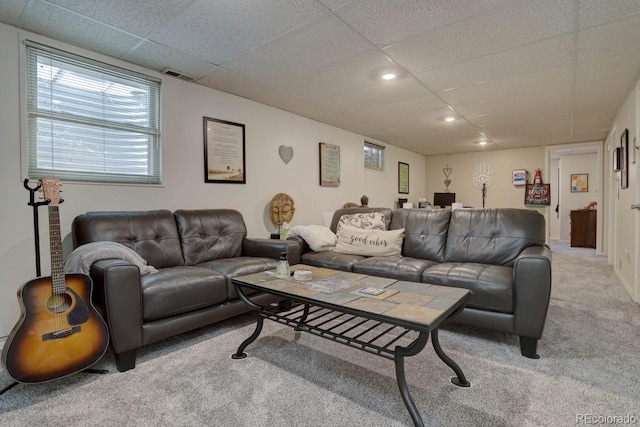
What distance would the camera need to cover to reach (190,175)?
10.5ft

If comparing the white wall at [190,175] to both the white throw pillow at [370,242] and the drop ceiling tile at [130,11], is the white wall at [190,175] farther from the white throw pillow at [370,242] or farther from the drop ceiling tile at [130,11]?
A: the white throw pillow at [370,242]

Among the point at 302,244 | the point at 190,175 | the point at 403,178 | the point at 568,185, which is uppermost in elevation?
the point at 403,178

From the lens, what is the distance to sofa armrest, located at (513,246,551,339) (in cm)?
200

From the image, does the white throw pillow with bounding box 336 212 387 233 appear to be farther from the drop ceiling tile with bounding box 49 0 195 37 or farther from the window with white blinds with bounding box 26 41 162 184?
the drop ceiling tile with bounding box 49 0 195 37

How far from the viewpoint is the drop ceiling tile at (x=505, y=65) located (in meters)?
2.47

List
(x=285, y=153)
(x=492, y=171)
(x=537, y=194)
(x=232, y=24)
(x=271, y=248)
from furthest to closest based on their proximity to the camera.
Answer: (x=492, y=171) → (x=537, y=194) → (x=285, y=153) → (x=271, y=248) → (x=232, y=24)

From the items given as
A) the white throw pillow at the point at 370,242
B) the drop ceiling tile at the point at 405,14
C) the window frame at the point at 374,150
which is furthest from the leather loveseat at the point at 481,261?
the window frame at the point at 374,150

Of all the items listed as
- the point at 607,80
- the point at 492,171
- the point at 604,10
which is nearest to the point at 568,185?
the point at 492,171

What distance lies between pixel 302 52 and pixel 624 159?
12.7 feet

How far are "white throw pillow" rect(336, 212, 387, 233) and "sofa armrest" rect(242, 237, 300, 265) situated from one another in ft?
A: 2.18

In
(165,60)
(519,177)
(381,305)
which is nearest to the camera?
(381,305)

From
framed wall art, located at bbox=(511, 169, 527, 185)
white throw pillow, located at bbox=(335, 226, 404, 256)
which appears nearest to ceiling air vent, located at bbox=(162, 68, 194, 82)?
white throw pillow, located at bbox=(335, 226, 404, 256)

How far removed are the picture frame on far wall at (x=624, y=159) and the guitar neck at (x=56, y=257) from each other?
17.2 ft

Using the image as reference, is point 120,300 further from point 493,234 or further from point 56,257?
point 493,234
